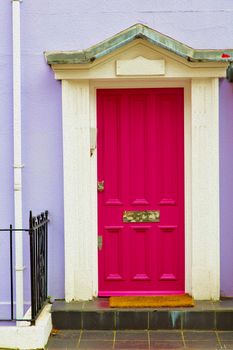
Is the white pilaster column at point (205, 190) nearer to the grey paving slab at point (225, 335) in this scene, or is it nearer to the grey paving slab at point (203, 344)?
the grey paving slab at point (225, 335)

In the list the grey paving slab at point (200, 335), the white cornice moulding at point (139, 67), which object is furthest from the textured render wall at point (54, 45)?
the grey paving slab at point (200, 335)

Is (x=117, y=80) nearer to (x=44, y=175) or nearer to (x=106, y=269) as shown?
(x=44, y=175)

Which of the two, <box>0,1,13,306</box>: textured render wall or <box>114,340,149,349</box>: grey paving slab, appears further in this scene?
<box>0,1,13,306</box>: textured render wall

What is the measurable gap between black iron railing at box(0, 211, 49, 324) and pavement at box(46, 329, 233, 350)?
0.43m

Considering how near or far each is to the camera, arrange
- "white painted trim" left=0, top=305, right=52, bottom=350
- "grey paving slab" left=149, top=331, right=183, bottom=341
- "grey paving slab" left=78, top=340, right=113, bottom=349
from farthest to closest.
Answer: "grey paving slab" left=149, top=331, right=183, bottom=341
"grey paving slab" left=78, top=340, right=113, bottom=349
"white painted trim" left=0, top=305, right=52, bottom=350

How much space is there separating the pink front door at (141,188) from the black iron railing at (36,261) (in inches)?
29.6

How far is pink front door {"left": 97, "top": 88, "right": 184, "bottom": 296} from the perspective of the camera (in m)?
7.94

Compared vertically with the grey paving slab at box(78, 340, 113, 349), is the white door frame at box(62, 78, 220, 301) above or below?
above

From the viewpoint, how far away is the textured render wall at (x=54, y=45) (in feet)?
25.4

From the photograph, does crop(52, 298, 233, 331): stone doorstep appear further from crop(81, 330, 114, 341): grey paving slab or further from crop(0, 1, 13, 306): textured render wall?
crop(0, 1, 13, 306): textured render wall

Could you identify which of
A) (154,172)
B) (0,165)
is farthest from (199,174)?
(0,165)

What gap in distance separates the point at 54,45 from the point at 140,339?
11.4 feet

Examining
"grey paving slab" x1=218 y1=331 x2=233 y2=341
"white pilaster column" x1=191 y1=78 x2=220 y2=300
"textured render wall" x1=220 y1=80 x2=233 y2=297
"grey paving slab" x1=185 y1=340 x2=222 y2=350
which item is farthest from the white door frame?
"grey paving slab" x1=185 y1=340 x2=222 y2=350

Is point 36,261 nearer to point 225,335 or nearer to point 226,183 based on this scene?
point 225,335
